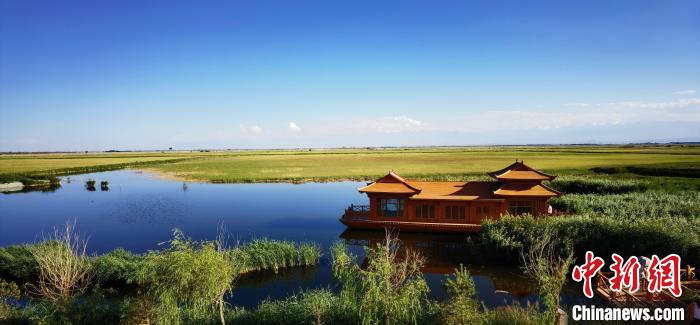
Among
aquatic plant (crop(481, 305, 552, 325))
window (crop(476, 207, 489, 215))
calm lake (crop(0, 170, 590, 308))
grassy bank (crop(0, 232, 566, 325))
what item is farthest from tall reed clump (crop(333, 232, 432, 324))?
window (crop(476, 207, 489, 215))

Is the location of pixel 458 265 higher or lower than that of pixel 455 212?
lower

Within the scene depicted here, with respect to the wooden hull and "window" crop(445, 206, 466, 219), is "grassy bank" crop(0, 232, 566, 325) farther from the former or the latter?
"window" crop(445, 206, 466, 219)

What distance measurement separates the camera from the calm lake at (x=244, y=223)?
68.4 feet

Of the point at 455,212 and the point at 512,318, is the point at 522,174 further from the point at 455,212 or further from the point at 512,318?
the point at 512,318

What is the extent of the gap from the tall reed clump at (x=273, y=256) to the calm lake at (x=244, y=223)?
0.63m

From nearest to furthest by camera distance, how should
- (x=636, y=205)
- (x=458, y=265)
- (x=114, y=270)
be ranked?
(x=114, y=270) → (x=458, y=265) → (x=636, y=205)

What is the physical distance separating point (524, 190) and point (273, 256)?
19083mm

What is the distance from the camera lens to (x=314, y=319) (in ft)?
46.4

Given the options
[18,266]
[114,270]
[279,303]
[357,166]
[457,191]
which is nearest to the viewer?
[279,303]

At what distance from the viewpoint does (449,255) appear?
26078mm

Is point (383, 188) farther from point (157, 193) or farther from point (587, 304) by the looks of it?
point (157, 193)

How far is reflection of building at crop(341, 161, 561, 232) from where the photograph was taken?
30.0 m

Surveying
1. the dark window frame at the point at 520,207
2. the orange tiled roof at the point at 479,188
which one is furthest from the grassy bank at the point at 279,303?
the dark window frame at the point at 520,207

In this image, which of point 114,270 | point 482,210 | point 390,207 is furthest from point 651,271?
point 114,270
